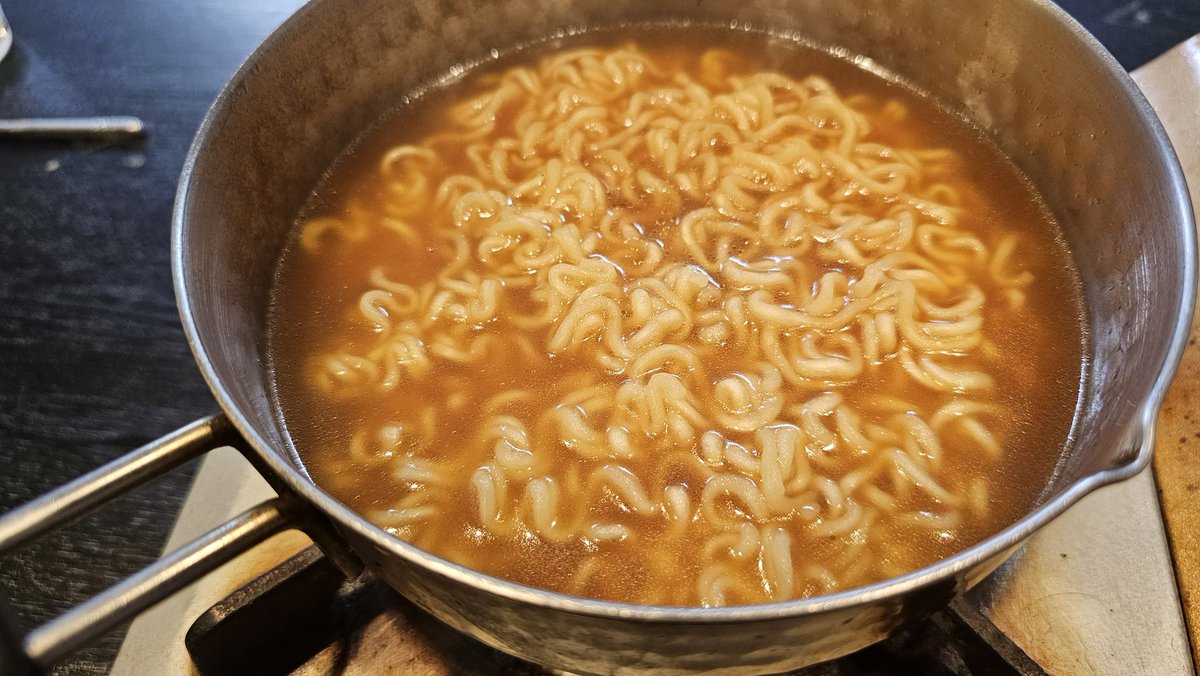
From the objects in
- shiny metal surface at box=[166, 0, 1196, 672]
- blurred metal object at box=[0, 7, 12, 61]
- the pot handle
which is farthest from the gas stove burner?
blurred metal object at box=[0, 7, 12, 61]

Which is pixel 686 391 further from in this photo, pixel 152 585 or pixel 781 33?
pixel 781 33

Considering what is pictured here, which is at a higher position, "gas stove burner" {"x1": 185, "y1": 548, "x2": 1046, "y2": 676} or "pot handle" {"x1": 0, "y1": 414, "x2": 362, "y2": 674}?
"pot handle" {"x1": 0, "y1": 414, "x2": 362, "y2": 674}

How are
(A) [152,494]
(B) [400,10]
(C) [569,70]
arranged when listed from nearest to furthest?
(A) [152,494] → (B) [400,10] → (C) [569,70]

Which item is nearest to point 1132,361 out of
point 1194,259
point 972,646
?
point 1194,259

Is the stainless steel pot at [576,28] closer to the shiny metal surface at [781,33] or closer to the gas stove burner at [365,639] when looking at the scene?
the shiny metal surface at [781,33]


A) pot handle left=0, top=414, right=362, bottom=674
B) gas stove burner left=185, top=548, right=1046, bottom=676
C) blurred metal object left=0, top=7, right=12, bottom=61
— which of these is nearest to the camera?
pot handle left=0, top=414, right=362, bottom=674

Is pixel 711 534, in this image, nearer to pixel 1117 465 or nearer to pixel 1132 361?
pixel 1117 465

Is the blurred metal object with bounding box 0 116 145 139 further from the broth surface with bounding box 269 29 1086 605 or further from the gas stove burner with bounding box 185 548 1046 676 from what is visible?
the gas stove burner with bounding box 185 548 1046 676
